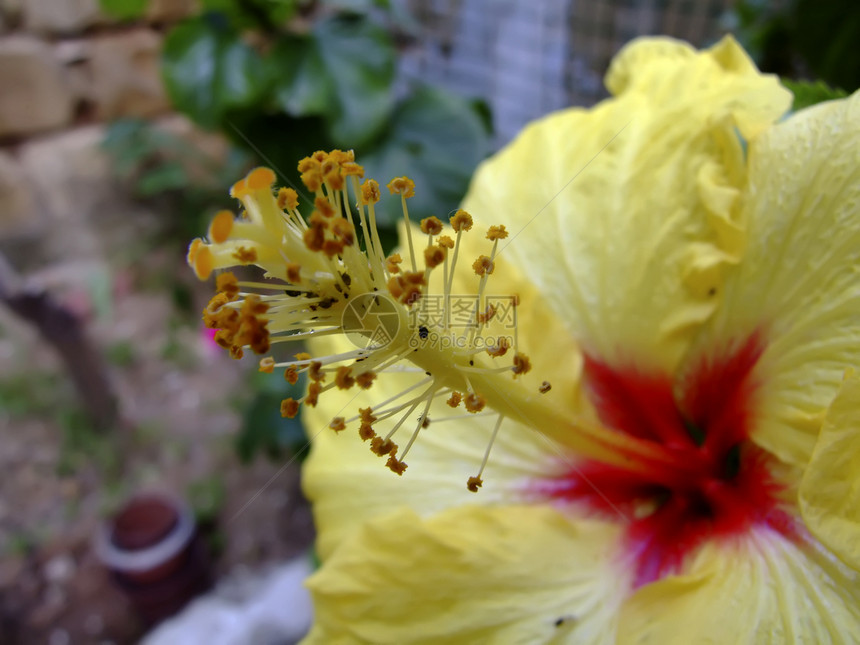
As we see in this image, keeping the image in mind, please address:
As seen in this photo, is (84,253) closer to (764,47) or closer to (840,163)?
(764,47)

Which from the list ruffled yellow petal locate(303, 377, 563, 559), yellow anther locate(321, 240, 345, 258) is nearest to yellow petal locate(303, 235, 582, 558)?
ruffled yellow petal locate(303, 377, 563, 559)

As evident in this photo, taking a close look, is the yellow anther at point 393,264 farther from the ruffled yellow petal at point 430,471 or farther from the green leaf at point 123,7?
the green leaf at point 123,7

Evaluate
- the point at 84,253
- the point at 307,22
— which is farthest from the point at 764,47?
the point at 84,253

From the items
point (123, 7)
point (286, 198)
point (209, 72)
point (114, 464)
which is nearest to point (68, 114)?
point (123, 7)

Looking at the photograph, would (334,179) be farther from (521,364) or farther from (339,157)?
(521,364)

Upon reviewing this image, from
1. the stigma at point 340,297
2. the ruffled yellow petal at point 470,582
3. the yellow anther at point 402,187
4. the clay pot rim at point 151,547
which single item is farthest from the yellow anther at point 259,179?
the clay pot rim at point 151,547

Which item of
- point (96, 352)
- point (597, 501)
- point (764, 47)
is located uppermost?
point (764, 47)
